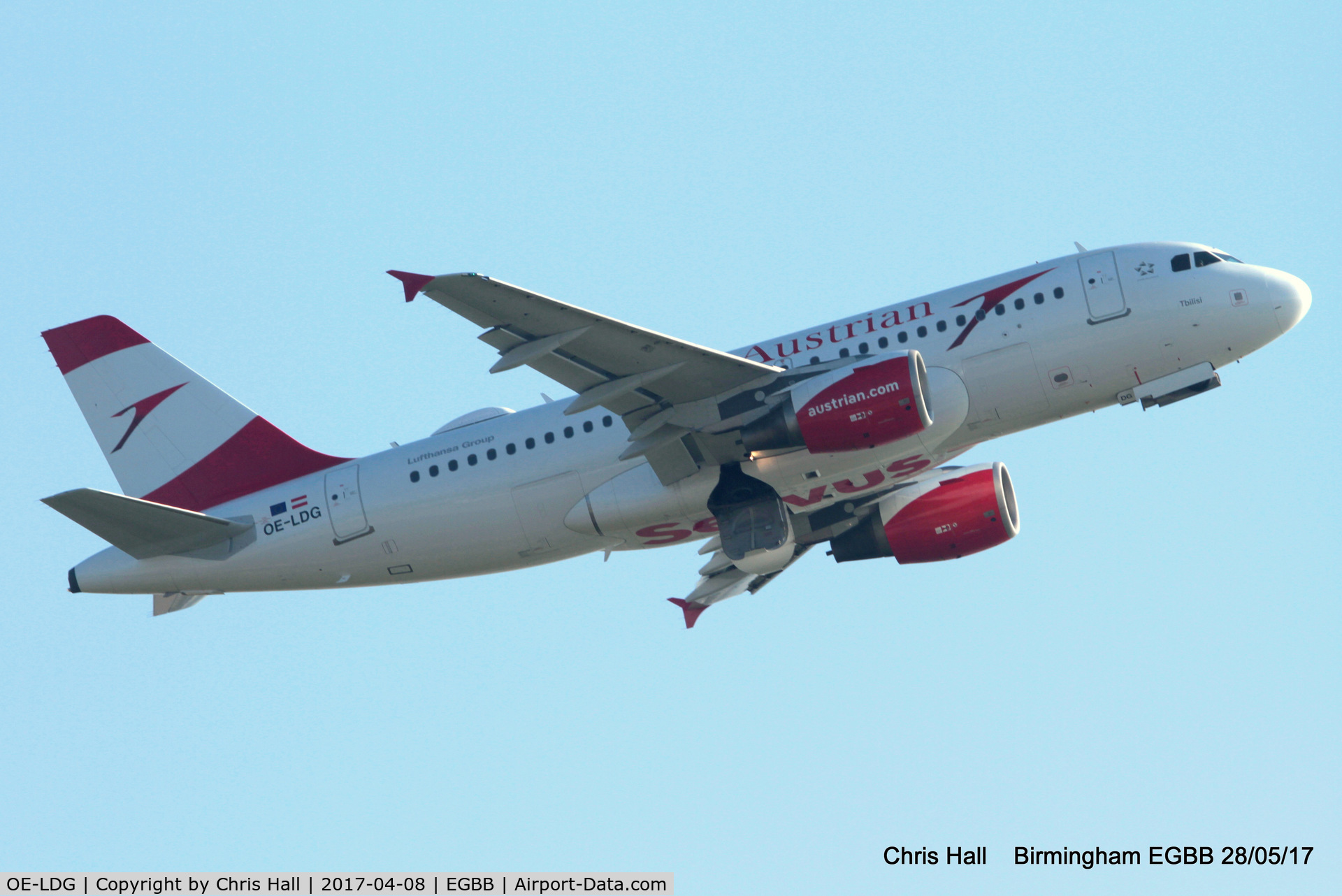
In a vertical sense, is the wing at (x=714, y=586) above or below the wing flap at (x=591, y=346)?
below

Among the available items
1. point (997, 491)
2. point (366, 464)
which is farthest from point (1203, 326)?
point (366, 464)

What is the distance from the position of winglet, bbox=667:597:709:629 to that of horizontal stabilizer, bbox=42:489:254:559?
1192 cm

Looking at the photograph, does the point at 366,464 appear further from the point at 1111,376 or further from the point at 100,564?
the point at 1111,376

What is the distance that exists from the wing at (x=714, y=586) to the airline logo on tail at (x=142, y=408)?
15046mm

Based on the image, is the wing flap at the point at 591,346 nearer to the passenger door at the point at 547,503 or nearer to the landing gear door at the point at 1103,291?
the passenger door at the point at 547,503

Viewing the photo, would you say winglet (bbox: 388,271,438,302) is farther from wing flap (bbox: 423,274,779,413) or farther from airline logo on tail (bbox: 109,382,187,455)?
airline logo on tail (bbox: 109,382,187,455)

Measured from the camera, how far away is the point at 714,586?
129 feet

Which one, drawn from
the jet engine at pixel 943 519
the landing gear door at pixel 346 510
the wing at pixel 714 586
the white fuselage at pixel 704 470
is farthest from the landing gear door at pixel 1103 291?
the landing gear door at pixel 346 510

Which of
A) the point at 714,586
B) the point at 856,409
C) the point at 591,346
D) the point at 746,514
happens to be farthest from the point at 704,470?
the point at 714,586

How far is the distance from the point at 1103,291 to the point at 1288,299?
4249mm

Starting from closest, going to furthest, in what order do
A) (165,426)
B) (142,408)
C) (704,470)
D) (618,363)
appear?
(618,363) < (704,470) < (165,426) < (142,408)

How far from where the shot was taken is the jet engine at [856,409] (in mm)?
30516

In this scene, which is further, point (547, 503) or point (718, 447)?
point (547, 503)

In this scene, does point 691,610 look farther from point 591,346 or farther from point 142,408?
point 142,408
